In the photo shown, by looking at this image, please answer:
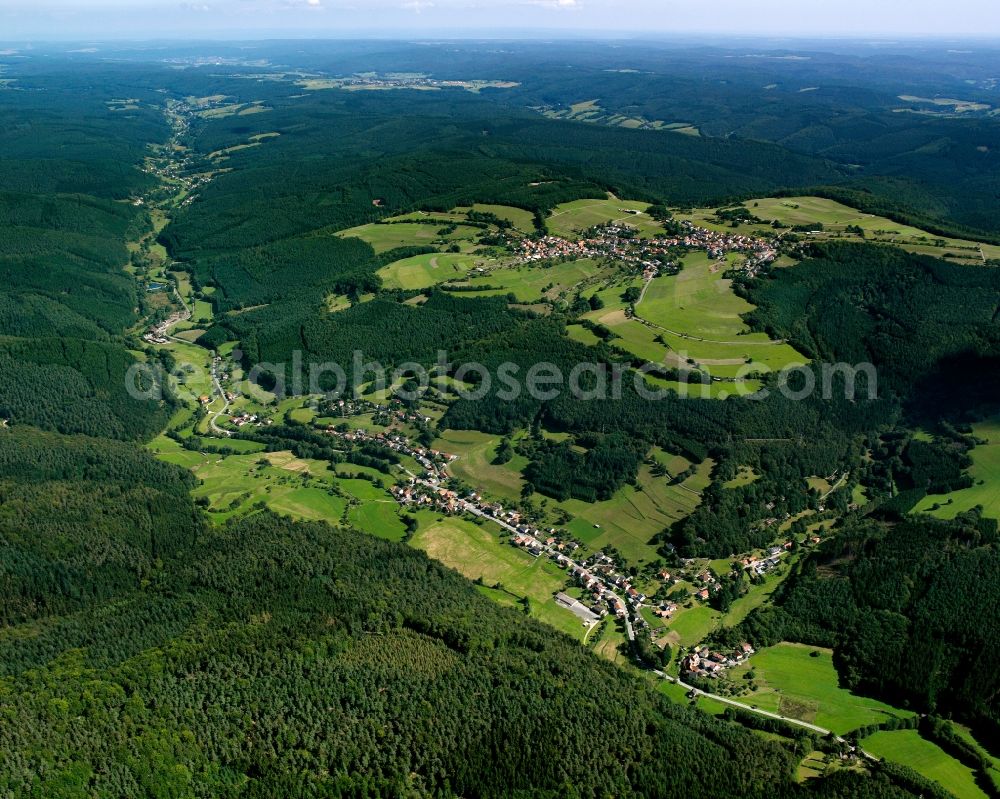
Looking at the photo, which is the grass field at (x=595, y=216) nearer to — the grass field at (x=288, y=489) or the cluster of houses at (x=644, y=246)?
the cluster of houses at (x=644, y=246)

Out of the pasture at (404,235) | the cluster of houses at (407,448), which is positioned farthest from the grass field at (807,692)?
the pasture at (404,235)

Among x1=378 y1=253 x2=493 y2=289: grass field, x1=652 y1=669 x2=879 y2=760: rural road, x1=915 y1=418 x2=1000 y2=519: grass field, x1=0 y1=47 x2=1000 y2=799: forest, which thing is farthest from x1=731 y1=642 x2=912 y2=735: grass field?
x1=378 y1=253 x2=493 y2=289: grass field

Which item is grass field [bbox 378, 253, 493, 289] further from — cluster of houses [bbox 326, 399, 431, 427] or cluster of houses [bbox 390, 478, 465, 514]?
cluster of houses [bbox 390, 478, 465, 514]

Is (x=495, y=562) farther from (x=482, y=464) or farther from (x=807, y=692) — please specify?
(x=807, y=692)

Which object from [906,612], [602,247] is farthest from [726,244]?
[906,612]

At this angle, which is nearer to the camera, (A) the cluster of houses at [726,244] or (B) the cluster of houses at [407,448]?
(B) the cluster of houses at [407,448]

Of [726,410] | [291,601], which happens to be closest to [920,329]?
[726,410]
